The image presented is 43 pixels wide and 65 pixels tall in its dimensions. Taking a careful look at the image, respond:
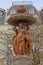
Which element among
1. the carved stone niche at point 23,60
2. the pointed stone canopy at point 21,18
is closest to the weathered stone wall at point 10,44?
the pointed stone canopy at point 21,18

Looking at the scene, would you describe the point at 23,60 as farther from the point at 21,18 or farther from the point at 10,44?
the point at 10,44

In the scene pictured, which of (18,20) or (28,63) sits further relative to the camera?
(18,20)

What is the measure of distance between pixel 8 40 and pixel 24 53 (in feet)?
31.4

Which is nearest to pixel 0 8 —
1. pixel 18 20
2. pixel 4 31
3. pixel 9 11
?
pixel 9 11

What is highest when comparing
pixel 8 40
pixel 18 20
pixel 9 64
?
pixel 18 20

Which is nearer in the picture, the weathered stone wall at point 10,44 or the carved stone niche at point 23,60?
the carved stone niche at point 23,60

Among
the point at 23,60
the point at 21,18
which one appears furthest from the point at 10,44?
A: the point at 23,60

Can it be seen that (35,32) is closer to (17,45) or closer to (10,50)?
(10,50)

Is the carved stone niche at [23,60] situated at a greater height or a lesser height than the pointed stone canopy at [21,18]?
lesser

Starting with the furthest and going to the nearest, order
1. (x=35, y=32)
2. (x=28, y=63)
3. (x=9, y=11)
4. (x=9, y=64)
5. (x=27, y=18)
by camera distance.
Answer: (x=9, y=11) < (x=35, y=32) < (x=9, y=64) < (x=27, y=18) < (x=28, y=63)

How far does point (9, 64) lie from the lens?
16234 millimetres

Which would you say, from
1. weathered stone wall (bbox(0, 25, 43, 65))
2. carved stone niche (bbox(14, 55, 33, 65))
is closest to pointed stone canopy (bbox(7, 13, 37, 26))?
carved stone niche (bbox(14, 55, 33, 65))

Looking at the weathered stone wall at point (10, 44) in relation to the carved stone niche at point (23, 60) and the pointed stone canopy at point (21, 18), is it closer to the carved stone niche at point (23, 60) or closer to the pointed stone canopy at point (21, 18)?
the pointed stone canopy at point (21, 18)

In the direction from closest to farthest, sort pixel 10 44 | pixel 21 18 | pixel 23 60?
pixel 23 60
pixel 21 18
pixel 10 44
